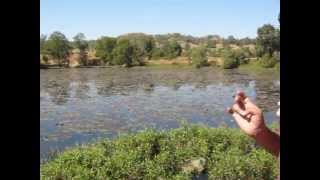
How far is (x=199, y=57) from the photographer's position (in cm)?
242

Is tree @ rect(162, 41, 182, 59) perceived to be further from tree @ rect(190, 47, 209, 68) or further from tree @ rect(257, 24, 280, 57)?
tree @ rect(257, 24, 280, 57)

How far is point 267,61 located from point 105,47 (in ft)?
3.06

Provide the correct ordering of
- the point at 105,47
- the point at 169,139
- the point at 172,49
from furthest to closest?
the point at 169,139, the point at 172,49, the point at 105,47

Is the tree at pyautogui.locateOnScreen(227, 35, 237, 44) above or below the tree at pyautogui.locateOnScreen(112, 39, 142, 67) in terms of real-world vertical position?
above

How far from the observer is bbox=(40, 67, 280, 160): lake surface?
7.48ft

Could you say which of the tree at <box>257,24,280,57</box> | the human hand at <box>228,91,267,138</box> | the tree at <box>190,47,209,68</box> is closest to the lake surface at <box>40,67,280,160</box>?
the tree at <box>190,47,209,68</box>

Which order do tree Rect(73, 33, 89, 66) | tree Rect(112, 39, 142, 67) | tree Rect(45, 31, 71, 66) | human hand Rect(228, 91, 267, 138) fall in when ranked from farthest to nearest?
tree Rect(112, 39, 142, 67)
tree Rect(73, 33, 89, 66)
tree Rect(45, 31, 71, 66)
human hand Rect(228, 91, 267, 138)

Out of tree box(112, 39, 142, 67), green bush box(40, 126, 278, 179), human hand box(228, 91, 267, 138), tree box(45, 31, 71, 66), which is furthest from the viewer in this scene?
green bush box(40, 126, 278, 179)

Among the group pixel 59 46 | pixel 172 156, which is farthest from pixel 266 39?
pixel 59 46

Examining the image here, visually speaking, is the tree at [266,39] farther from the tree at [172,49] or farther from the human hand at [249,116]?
the human hand at [249,116]

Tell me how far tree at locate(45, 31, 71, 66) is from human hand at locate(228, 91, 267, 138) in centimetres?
122

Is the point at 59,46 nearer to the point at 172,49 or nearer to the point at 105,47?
the point at 105,47
